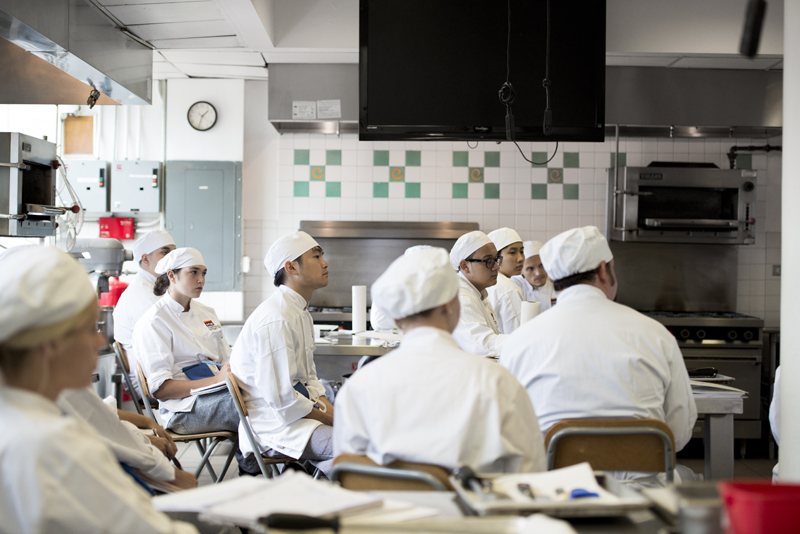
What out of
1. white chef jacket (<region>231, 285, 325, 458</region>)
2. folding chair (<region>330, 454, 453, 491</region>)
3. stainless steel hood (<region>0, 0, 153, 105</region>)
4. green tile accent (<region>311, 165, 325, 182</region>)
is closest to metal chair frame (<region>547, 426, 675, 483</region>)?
folding chair (<region>330, 454, 453, 491</region>)

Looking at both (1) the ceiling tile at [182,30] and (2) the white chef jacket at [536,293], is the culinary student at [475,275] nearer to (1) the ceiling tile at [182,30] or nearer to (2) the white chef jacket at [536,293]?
(2) the white chef jacket at [536,293]

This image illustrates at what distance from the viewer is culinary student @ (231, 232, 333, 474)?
8.71 ft

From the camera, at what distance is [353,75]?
5.00m

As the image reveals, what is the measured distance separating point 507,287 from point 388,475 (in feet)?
10.5

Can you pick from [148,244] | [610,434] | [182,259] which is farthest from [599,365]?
[148,244]

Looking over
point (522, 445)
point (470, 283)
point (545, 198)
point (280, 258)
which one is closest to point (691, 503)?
point (522, 445)

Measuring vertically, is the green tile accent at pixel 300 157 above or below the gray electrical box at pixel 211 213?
above

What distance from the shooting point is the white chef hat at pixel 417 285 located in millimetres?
1658

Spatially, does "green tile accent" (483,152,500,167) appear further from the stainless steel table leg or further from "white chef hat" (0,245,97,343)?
"white chef hat" (0,245,97,343)

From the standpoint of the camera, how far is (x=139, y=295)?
411 centimetres

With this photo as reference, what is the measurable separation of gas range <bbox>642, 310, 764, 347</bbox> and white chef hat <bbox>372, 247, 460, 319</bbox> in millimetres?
3874

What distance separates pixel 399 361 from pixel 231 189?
4523 millimetres

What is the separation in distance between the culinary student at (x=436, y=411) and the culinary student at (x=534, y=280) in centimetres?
364

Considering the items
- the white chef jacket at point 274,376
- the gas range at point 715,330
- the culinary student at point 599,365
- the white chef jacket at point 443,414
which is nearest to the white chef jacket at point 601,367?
the culinary student at point 599,365
